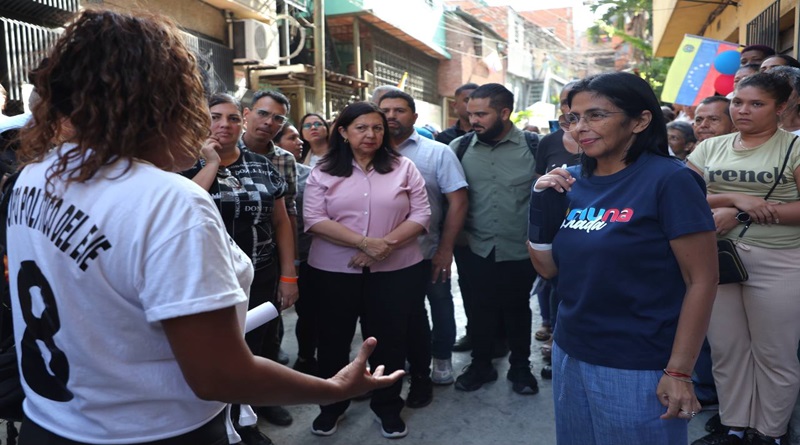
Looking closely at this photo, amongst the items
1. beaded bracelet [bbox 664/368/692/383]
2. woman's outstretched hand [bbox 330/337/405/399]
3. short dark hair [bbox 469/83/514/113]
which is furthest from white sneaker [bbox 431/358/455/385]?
woman's outstretched hand [bbox 330/337/405/399]

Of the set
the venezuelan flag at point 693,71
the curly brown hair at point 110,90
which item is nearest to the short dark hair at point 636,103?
the curly brown hair at point 110,90

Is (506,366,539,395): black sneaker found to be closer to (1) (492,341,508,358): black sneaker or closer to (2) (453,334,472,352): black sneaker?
(1) (492,341,508,358): black sneaker

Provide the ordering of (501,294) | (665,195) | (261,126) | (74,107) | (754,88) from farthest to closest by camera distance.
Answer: (501,294), (261,126), (754,88), (665,195), (74,107)

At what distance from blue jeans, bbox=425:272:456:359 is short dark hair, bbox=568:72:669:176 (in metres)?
2.28

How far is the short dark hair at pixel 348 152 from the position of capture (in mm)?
3486

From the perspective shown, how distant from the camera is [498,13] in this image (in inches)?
958

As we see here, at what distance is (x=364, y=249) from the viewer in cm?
332

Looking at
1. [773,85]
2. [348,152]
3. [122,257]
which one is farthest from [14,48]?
[773,85]

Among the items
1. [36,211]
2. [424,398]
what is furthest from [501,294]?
[36,211]

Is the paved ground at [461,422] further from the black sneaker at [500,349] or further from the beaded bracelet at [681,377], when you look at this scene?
the beaded bracelet at [681,377]

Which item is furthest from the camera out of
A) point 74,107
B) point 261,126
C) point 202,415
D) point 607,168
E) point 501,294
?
point 501,294

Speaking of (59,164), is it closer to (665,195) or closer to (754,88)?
(665,195)

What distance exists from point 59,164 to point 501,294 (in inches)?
126

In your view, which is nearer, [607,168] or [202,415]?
[202,415]
